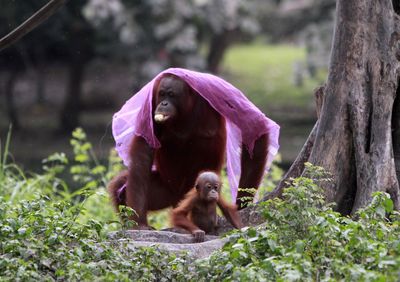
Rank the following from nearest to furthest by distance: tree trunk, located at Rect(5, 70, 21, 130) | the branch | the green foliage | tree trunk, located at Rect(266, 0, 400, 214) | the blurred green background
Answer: the green foliage
the branch
tree trunk, located at Rect(266, 0, 400, 214)
the blurred green background
tree trunk, located at Rect(5, 70, 21, 130)

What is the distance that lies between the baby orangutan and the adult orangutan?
0.16 meters

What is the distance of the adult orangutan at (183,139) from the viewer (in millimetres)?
4883

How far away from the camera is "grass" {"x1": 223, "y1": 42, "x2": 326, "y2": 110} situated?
14445 millimetres

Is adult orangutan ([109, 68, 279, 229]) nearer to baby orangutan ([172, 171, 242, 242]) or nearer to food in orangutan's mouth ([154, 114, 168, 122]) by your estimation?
food in orangutan's mouth ([154, 114, 168, 122])

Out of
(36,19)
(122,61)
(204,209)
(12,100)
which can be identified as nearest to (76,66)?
(12,100)

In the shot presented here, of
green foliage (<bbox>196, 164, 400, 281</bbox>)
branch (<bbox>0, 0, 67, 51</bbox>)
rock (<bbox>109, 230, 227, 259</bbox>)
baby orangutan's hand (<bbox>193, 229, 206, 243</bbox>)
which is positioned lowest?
baby orangutan's hand (<bbox>193, 229, 206, 243</bbox>)

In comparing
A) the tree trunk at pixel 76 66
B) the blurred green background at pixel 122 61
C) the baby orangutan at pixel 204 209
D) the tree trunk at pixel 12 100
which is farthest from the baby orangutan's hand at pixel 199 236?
the tree trunk at pixel 12 100

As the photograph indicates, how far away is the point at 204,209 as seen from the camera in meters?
4.70

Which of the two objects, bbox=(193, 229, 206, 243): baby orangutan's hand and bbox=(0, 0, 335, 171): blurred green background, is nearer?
bbox=(193, 229, 206, 243): baby orangutan's hand

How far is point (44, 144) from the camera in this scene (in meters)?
13.4

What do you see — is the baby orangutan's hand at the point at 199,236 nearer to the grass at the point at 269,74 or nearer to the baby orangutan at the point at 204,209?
the baby orangutan at the point at 204,209

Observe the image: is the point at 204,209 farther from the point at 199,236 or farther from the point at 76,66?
the point at 76,66

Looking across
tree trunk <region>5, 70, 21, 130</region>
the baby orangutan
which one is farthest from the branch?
tree trunk <region>5, 70, 21, 130</region>

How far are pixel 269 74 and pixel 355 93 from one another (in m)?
12.2
